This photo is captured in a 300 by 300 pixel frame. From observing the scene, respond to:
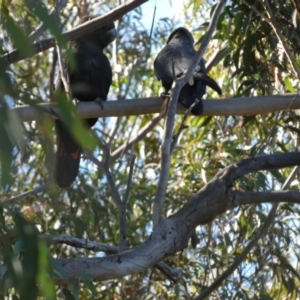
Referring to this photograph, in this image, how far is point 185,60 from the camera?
3.53 metres

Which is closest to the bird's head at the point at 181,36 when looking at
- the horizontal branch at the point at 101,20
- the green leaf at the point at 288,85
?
the green leaf at the point at 288,85

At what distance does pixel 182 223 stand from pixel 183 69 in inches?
44.5

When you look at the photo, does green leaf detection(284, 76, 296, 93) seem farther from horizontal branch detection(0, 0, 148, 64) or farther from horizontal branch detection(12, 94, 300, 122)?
horizontal branch detection(0, 0, 148, 64)

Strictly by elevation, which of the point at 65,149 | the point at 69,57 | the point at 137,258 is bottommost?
the point at 69,57

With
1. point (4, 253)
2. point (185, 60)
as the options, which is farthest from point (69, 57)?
point (185, 60)

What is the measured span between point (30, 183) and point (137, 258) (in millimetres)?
2482

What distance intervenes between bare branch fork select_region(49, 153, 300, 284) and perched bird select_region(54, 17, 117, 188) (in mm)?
1091

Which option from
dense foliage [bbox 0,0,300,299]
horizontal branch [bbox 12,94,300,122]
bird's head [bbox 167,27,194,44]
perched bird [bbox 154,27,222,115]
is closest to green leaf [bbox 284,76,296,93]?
dense foliage [bbox 0,0,300,299]

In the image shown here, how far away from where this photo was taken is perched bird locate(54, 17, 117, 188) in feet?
11.9

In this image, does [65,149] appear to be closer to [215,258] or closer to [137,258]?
[215,258]

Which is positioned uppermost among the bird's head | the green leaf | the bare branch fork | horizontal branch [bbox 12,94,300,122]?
the bird's head

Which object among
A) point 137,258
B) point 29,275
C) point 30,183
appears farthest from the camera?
point 30,183

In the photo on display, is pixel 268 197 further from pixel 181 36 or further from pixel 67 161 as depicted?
pixel 181 36

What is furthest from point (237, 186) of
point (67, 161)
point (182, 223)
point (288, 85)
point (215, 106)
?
point (182, 223)
